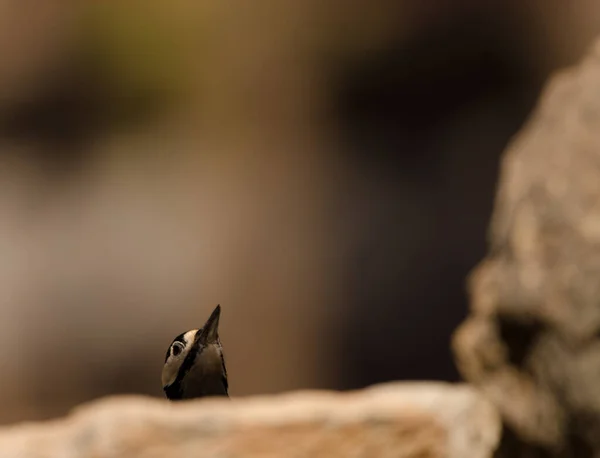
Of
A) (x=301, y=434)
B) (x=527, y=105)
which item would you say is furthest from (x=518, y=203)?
(x=527, y=105)

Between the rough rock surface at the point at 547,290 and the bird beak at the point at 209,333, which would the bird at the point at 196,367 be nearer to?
the bird beak at the point at 209,333

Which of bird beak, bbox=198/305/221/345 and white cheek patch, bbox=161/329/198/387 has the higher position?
bird beak, bbox=198/305/221/345

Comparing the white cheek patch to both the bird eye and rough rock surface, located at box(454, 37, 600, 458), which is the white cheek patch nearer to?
the bird eye

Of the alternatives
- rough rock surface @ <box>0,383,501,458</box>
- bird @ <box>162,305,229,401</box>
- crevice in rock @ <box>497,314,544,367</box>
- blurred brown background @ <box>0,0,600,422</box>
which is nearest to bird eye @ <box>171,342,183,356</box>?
bird @ <box>162,305,229,401</box>

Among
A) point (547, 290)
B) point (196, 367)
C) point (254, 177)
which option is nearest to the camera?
point (547, 290)

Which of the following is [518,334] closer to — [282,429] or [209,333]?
[282,429]

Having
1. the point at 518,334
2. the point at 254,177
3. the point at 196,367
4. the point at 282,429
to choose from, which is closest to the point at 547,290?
the point at 518,334
